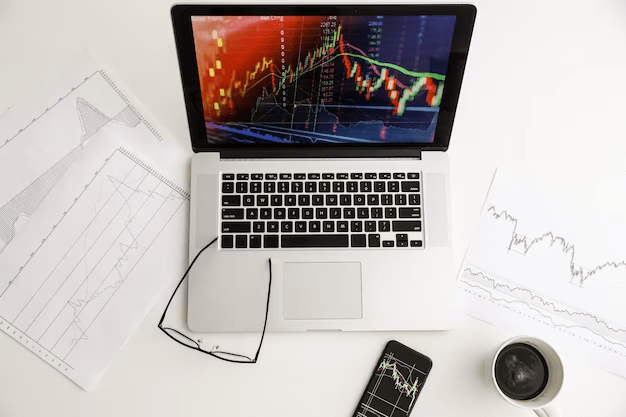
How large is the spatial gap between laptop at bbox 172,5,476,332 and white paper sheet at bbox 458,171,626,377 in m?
0.08

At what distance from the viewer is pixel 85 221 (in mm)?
808

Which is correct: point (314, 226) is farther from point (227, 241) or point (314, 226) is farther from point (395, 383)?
point (395, 383)

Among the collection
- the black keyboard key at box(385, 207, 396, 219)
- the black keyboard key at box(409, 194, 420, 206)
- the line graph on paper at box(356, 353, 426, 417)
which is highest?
the black keyboard key at box(409, 194, 420, 206)

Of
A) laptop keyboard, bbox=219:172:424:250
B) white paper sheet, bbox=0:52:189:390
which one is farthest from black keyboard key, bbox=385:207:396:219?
white paper sheet, bbox=0:52:189:390

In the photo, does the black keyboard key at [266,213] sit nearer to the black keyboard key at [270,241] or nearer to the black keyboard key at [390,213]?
the black keyboard key at [270,241]

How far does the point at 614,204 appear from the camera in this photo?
0.86 m

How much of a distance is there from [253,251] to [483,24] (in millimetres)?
568

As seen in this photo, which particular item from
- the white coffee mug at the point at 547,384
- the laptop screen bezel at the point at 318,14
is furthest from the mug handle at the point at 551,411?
the laptop screen bezel at the point at 318,14

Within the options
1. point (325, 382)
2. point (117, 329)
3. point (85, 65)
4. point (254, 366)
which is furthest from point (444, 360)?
point (85, 65)

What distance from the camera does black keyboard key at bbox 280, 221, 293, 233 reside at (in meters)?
0.81

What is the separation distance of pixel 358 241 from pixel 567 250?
35 centimetres

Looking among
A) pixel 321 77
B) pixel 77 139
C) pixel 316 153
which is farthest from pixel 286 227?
pixel 77 139

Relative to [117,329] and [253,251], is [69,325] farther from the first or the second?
[253,251]

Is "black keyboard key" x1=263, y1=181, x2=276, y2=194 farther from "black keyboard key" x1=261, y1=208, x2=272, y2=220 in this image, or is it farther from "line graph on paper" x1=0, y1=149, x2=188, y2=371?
"line graph on paper" x1=0, y1=149, x2=188, y2=371
